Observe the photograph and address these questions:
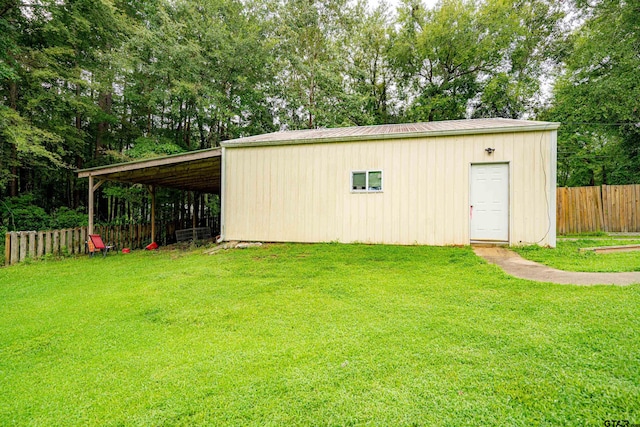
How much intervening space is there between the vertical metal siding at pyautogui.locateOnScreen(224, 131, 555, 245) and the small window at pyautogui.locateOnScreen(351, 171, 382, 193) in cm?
13

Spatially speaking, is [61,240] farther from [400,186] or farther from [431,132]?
[431,132]

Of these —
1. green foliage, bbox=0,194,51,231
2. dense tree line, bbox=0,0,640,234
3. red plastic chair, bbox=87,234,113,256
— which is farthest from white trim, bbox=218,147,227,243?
green foliage, bbox=0,194,51,231

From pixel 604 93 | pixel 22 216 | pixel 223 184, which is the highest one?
pixel 604 93

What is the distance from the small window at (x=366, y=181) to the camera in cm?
695

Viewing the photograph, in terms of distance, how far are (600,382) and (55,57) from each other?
48.9 feet

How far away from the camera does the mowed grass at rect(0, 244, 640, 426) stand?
63.3 inches

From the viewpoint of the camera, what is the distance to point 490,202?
Result: 20.7ft

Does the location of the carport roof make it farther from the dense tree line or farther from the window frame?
the window frame

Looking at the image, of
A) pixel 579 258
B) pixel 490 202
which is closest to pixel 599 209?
pixel 490 202

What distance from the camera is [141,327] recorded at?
2.86 m

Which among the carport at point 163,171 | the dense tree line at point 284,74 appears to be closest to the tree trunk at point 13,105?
the dense tree line at point 284,74

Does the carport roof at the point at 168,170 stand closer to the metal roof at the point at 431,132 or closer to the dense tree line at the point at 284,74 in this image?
the metal roof at the point at 431,132

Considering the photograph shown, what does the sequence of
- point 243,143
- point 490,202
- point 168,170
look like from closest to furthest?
point 490,202 < point 243,143 < point 168,170

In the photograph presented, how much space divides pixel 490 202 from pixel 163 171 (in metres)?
8.58
